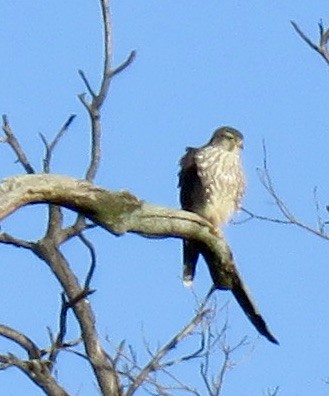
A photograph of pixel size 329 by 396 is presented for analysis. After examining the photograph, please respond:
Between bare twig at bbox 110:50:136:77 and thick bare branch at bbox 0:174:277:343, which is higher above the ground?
bare twig at bbox 110:50:136:77

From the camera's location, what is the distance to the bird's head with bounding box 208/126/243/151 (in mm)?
7715

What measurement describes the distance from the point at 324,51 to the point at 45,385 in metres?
1.93

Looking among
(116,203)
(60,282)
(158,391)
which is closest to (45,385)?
(60,282)

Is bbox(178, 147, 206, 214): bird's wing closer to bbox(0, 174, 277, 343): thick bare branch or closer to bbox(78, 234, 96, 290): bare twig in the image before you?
bbox(78, 234, 96, 290): bare twig

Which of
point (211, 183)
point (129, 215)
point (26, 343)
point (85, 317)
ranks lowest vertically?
point (129, 215)

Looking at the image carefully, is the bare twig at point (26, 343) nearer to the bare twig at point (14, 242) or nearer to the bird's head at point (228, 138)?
the bare twig at point (14, 242)

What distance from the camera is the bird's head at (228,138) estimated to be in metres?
7.71

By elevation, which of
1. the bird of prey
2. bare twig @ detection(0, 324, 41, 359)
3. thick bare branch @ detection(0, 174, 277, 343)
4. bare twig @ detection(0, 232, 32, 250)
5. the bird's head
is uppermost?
the bird's head

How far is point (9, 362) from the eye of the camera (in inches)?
216

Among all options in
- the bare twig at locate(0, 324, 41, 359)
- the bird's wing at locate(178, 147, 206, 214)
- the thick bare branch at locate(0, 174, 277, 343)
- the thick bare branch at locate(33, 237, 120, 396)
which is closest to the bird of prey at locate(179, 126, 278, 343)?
the bird's wing at locate(178, 147, 206, 214)

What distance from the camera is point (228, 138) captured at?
306 inches

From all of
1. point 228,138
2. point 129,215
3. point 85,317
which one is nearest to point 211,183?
point 228,138

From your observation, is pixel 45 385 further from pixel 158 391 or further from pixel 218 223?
pixel 218 223

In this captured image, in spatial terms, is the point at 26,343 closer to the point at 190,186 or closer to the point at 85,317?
the point at 85,317
